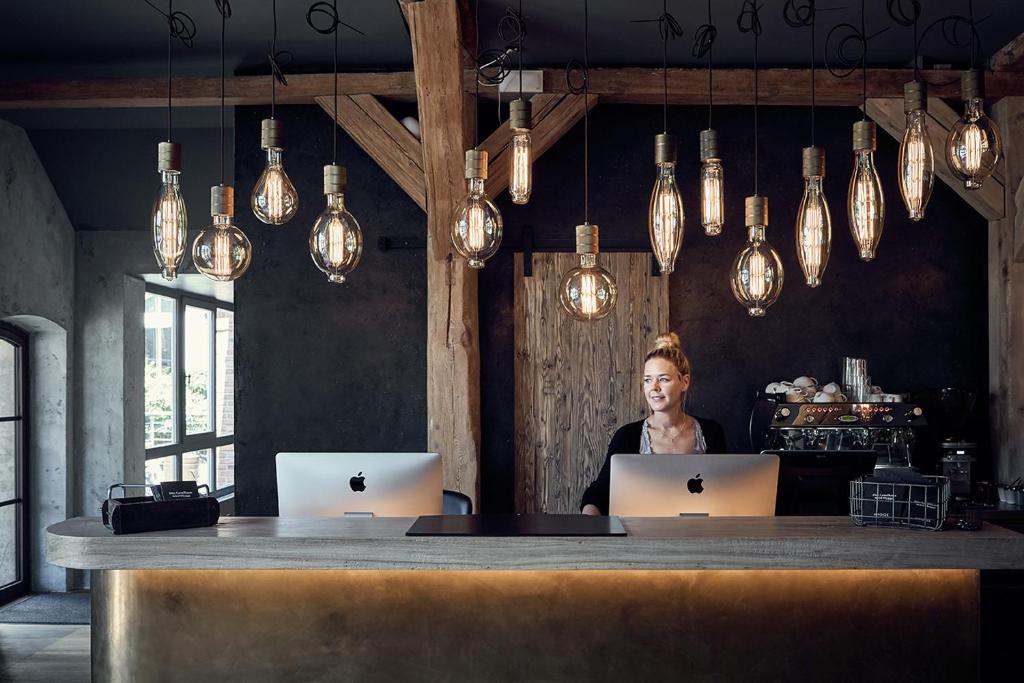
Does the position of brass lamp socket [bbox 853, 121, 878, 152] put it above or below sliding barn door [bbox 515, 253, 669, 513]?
above

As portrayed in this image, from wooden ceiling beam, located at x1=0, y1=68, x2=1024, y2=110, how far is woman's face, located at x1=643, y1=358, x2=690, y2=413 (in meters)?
1.88

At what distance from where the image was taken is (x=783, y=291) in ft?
17.3

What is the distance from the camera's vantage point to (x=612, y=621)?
8.38ft

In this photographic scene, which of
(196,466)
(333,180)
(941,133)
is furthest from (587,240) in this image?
(196,466)

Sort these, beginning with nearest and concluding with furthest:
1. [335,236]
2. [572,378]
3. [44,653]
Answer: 1. [335,236]
2. [44,653]
3. [572,378]

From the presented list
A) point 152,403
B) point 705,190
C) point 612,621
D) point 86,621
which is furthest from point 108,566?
point 152,403

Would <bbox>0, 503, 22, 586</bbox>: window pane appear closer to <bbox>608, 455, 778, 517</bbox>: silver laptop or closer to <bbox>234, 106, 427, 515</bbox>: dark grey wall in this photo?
<bbox>234, 106, 427, 515</bbox>: dark grey wall

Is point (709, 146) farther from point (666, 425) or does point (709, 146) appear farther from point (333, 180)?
point (666, 425)

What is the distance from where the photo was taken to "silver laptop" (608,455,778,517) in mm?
2877

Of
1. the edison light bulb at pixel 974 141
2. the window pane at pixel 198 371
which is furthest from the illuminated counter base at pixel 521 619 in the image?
the window pane at pixel 198 371

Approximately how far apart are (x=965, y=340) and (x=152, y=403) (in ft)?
20.8

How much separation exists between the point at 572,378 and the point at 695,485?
94.5 inches

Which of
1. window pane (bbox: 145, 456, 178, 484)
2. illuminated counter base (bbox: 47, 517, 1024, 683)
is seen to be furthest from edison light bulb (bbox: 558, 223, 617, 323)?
window pane (bbox: 145, 456, 178, 484)

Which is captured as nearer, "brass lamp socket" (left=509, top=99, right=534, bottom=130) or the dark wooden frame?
"brass lamp socket" (left=509, top=99, right=534, bottom=130)
